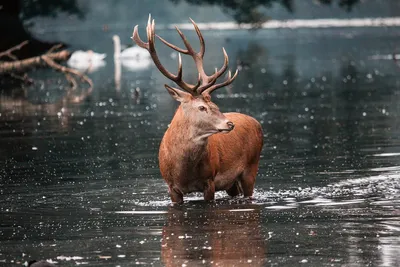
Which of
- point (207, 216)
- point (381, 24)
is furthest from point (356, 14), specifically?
point (207, 216)

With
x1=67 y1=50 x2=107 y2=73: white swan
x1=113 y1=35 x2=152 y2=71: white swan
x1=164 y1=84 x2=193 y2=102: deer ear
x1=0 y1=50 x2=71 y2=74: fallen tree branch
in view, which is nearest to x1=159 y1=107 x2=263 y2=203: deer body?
x1=164 y1=84 x2=193 y2=102: deer ear

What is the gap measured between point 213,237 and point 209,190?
219 centimetres

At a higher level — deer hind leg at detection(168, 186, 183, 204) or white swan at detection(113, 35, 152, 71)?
deer hind leg at detection(168, 186, 183, 204)

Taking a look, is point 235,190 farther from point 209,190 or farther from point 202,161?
point 202,161

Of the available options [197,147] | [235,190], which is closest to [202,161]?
[197,147]

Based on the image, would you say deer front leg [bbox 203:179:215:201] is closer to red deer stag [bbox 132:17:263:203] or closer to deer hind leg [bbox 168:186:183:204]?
red deer stag [bbox 132:17:263:203]

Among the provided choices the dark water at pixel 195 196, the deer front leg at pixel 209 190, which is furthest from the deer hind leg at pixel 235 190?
the deer front leg at pixel 209 190

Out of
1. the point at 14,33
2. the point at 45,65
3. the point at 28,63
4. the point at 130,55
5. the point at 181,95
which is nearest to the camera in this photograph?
the point at 181,95

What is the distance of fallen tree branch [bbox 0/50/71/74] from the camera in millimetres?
32281

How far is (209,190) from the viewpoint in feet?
45.5

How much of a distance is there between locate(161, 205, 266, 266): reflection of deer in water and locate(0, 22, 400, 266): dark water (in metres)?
0.01

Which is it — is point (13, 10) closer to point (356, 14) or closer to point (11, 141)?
point (11, 141)

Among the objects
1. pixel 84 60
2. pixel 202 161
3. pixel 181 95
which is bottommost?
pixel 84 60

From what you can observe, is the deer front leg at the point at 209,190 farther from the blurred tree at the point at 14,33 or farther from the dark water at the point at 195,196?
the blurred tree at the point at 14,33
